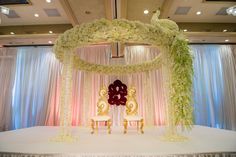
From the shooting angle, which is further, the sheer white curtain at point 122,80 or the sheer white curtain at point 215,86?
the sheer white curtain at point 215,86

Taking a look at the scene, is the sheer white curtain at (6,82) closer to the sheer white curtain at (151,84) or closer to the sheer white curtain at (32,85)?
the sheer white curtain at (32,85)

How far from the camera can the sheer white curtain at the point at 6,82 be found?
23.3 ft

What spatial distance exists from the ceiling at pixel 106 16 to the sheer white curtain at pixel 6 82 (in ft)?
2.54

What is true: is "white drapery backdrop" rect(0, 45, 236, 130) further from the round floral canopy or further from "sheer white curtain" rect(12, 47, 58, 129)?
the round floral canopy

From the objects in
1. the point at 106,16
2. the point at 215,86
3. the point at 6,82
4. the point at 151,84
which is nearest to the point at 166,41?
the point at 106,16

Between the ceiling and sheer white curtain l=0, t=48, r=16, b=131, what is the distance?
0.77m

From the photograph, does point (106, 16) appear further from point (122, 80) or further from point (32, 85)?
point (32, 85)

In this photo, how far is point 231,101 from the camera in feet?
23.7

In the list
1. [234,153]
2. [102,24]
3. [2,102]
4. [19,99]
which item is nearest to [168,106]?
[234,153]

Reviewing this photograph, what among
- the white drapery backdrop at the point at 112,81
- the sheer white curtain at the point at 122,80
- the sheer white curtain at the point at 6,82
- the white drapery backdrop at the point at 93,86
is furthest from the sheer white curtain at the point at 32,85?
the sheer white curtain at the point at 122,80

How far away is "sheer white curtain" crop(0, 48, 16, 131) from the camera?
711 cm

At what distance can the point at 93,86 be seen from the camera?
7152mm

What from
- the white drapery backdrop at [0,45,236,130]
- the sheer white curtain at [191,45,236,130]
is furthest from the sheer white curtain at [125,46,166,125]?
the sheer white curtain at [191,45,236,130]

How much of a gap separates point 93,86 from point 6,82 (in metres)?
3.65
